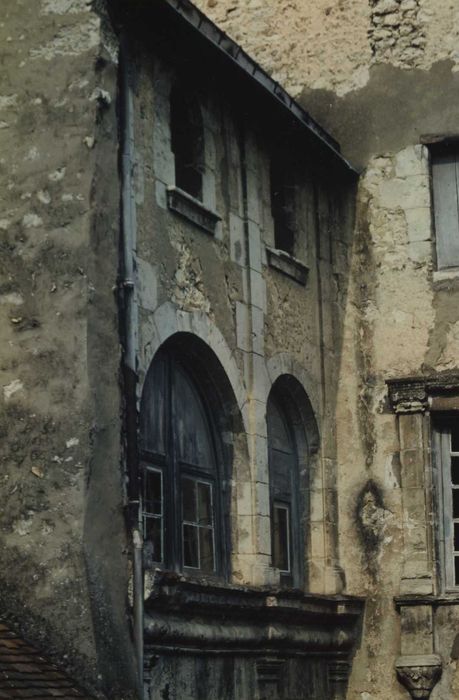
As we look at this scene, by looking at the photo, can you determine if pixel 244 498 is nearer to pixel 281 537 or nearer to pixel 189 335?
pixel 281 537

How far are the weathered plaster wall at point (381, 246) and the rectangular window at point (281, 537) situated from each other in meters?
0.69

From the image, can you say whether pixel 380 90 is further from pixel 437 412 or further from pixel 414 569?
pixel 414 569

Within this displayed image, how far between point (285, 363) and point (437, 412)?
5.00 ft

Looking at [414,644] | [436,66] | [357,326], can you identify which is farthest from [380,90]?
[414,644]

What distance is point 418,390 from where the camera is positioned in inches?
589

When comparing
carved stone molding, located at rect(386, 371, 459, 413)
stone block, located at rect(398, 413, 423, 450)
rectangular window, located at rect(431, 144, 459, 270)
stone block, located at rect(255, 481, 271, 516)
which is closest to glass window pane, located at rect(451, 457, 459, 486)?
stone block, located at rect(398, 413, 423, 450)

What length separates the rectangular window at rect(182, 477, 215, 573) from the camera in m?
12.7

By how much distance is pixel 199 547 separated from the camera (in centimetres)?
1292

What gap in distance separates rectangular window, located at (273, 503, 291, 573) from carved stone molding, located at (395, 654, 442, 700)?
52.3 inches

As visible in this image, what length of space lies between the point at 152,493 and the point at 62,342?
180 centimetres

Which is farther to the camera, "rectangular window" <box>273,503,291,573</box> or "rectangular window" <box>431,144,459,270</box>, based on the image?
"rectangular window" <box>431,144,459,270</box>

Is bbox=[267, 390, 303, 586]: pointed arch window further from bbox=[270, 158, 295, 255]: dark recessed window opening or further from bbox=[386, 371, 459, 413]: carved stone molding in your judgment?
bbox=[270, 158, 295, 255]: dark recessed window opening

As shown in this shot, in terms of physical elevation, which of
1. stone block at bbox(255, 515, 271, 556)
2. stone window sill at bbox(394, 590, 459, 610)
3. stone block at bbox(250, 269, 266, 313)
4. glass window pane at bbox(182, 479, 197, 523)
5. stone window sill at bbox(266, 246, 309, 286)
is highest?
stone window sill at bbox(266, 246, 309, 286)

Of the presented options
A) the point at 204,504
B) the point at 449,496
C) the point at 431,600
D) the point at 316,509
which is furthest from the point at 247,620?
the point at 449,496
